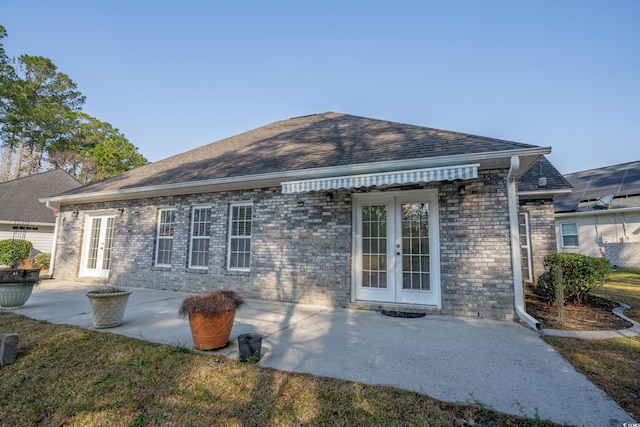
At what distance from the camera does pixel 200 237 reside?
9562mm

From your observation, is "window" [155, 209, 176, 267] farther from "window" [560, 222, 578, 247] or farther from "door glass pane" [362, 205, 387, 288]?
"window" [560, 222, 578, 247]

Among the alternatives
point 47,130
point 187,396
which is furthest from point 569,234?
point 47,130

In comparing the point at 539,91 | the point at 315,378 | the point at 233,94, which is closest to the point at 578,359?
the point at 315,378

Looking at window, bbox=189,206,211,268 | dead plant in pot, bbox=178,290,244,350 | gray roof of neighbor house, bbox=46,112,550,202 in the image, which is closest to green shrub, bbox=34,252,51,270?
gray roof of neighbor house, bbox=46,112,550,202

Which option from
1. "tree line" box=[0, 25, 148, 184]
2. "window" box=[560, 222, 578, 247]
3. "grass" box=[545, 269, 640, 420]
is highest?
"tree line" box=[0, 25, 148, 184]

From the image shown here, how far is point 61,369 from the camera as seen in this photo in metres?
3.89

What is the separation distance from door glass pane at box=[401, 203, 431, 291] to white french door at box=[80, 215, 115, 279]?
11.1 meters

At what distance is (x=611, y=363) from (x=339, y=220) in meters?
5.33

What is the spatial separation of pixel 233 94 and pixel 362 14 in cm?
731

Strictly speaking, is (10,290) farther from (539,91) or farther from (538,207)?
(539,91)

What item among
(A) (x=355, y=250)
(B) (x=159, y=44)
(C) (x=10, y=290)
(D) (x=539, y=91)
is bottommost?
(C) (x=10, y=290)

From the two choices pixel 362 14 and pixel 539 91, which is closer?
pixel 362 14

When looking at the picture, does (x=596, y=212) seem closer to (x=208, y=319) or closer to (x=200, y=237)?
(x=200, y=237)

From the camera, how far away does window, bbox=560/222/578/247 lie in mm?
18766
